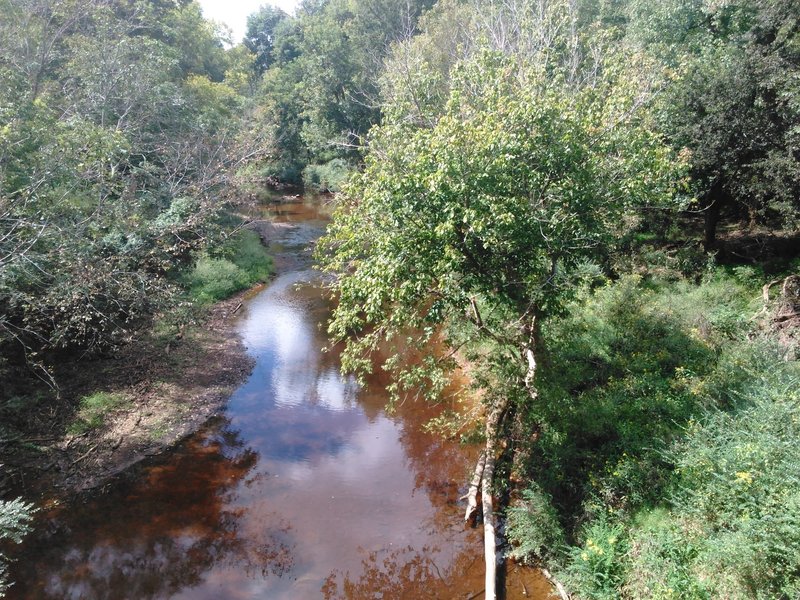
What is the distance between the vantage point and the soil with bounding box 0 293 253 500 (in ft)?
36.7

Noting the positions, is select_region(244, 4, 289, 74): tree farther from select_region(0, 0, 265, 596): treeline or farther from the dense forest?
the dense forest

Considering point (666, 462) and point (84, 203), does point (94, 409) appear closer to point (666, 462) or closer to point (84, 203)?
point (84, 203)

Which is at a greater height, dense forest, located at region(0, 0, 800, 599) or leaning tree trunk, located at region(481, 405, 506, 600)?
dense forest, located at region(0, 0, 800, 599)

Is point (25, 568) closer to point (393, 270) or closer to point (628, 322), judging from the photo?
point (393, 270)

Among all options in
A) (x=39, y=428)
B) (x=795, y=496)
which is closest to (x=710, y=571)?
(x=795, y=496)

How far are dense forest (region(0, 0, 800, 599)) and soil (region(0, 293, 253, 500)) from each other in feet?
1.61

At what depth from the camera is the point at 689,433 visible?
8.81m

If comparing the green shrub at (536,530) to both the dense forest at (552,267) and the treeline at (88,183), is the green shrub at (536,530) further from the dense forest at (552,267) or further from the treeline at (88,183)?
the treeline at (88,183)

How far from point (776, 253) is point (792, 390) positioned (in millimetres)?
10054

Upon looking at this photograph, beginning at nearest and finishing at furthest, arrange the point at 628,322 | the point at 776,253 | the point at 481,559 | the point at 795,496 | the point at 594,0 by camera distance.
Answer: the point at 795,496, the point at 481,559, the point at 628,322, the point at 776,253, the point at 594,0

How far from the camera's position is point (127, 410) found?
43.4 feet

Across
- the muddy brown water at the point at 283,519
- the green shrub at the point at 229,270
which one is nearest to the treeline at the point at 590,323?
the muddy brown water at the point at 283,519

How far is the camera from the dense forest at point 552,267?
316 inches

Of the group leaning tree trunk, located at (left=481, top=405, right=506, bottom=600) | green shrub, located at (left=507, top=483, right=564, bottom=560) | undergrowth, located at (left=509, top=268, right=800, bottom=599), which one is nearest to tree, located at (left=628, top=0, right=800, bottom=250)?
undergrowth, located at (left=509, top=268, right=800, bottom=599)
